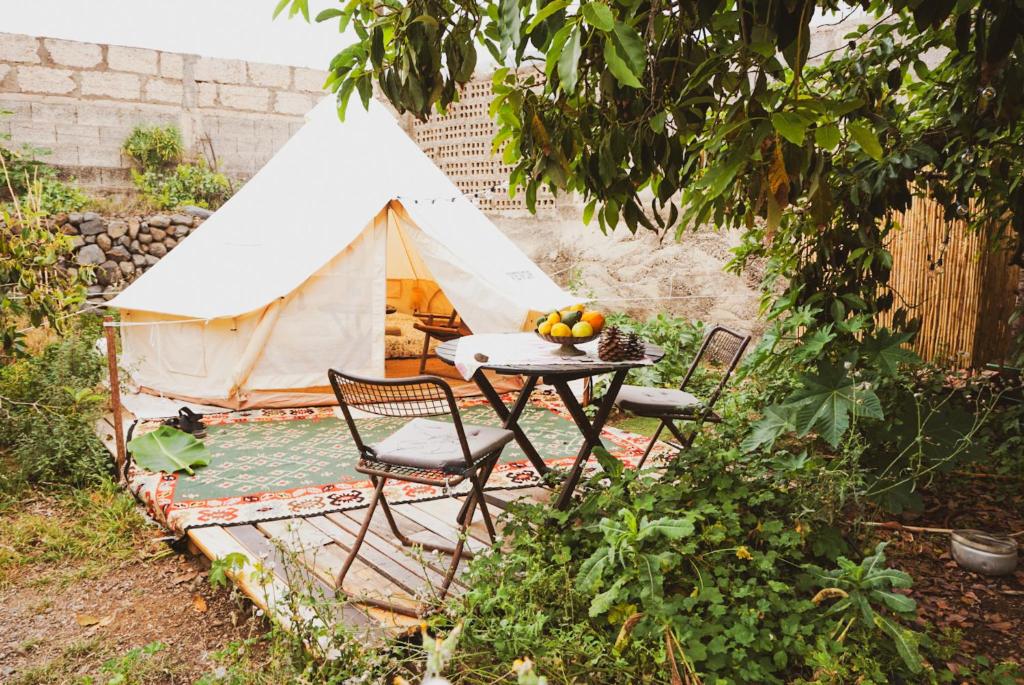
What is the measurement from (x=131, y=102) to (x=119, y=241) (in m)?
1.63

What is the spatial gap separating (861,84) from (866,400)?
1179 millimetres

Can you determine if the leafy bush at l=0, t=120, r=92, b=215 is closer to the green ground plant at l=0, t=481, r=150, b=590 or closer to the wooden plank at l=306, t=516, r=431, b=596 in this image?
the green ground plant at l=0, t=481, r=150, b=590

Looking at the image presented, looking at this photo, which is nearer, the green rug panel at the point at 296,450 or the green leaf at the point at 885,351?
the green leaf at the point at 885,351

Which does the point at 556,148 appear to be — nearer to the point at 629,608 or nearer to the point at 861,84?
the point at 629,608

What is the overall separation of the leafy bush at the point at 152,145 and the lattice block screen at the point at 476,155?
2850 millimetres

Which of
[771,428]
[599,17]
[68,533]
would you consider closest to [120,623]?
[68,533]

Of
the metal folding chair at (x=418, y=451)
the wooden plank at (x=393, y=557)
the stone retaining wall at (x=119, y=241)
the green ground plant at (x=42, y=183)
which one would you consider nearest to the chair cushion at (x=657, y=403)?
the metal folding chair at (x=418, y=451)

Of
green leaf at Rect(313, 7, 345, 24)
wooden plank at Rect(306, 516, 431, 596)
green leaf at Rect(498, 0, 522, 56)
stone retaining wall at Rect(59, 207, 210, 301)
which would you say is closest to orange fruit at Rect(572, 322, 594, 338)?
wooden plank at Rect(306, 516, 431, 596)

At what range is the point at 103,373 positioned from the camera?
4.84 m

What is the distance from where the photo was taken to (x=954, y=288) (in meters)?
4.92

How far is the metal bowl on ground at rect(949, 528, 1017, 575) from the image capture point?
2564 mm

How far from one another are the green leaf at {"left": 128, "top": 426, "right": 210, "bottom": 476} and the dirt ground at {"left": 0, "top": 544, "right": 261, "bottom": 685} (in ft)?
2.87

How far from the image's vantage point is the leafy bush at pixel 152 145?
7988 mm

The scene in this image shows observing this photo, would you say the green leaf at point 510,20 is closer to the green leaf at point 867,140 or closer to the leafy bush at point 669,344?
the green leaf at point 867,140
